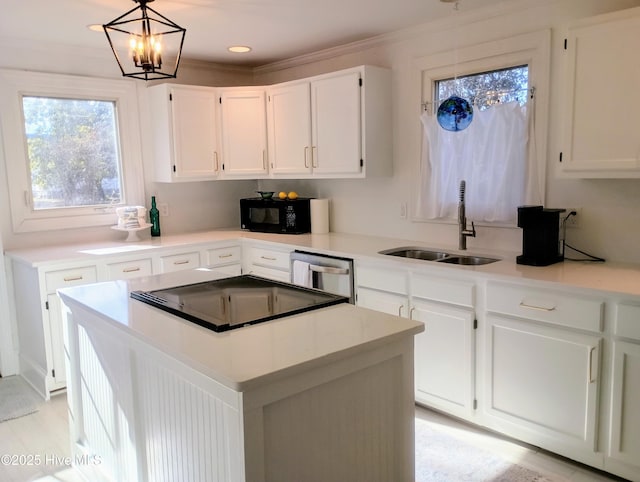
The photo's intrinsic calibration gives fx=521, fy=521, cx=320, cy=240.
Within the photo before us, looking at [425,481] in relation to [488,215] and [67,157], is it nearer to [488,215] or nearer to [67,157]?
[488,215]

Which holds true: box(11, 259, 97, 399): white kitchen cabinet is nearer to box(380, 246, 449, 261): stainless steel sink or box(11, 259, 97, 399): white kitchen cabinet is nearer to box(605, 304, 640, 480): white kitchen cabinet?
box(380, 246, 449, 261): stainless steel sink

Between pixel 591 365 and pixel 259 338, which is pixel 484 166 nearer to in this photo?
pixel 591 365

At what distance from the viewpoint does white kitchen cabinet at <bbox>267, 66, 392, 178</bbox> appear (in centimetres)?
362

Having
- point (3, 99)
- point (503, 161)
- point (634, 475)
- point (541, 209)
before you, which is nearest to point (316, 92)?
point (503, 161)

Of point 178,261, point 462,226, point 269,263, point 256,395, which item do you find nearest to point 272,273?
point 269,263

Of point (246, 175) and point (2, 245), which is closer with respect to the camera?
point (2, 245)

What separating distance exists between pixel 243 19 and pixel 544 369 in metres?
2.62

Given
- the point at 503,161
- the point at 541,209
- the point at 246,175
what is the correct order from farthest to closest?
1. the point at 246,175
2. the point at 503,161
3. the point at 541,209

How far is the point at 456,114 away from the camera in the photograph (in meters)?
2.89

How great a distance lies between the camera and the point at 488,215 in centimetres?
325

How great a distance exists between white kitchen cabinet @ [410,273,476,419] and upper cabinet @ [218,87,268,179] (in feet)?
6.47

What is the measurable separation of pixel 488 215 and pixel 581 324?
1.08m

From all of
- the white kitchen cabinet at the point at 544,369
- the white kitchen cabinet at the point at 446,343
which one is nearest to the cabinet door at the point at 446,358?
the white kitchen cabinet at the point at 446,343

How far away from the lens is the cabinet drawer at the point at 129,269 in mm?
3521
